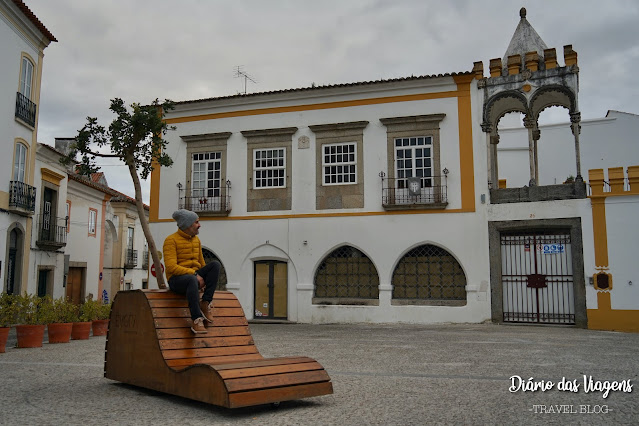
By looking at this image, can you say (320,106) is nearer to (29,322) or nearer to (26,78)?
(26,78)

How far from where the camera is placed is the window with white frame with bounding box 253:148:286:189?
19062mm

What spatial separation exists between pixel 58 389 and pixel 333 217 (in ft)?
40.2

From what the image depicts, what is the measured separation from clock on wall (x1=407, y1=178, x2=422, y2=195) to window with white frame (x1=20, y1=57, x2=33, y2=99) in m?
13.0

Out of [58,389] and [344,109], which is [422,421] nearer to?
[58,389]

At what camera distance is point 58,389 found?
661cm

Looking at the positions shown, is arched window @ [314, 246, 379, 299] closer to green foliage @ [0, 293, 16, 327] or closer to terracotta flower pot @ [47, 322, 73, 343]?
terracotta flower pot @ [47, 322, 73, 343]

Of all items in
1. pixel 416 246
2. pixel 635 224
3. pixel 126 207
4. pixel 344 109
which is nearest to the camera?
pixel 635 224

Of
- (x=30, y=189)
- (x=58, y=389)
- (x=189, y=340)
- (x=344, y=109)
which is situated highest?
(x=344, y=109)

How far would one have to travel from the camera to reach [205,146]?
20.0m

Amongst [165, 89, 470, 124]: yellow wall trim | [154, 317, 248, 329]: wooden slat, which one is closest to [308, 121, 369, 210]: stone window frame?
[165, 89, 470, 124]: yellow wall trim

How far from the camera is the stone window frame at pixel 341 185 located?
18.1m

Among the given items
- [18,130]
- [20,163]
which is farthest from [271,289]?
[18,130]

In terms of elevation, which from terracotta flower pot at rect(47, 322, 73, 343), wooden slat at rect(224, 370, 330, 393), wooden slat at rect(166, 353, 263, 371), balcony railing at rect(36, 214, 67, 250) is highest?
balcony railing at rect(36, 214, 67, 250)

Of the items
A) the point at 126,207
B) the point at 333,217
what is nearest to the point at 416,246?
the point at 333,217
